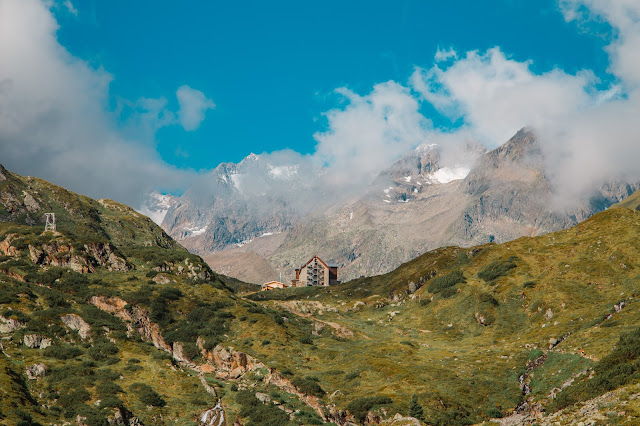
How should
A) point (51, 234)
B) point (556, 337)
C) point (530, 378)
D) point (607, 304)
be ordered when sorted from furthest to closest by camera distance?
point (51, 234)
point (607, 304)
point (556, 337)
point (530, 378)

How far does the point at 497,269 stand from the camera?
12069cm

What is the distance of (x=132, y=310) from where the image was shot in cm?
9662

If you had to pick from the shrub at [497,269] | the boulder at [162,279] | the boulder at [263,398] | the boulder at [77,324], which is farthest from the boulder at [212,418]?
the shrub at [497,269]

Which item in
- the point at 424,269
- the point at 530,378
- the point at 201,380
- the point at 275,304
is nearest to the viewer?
the point at 530,378

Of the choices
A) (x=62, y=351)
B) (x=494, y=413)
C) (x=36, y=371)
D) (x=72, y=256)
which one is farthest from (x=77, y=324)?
(x=494, y=413)

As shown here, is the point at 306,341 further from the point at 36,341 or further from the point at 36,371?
the point at 36,371

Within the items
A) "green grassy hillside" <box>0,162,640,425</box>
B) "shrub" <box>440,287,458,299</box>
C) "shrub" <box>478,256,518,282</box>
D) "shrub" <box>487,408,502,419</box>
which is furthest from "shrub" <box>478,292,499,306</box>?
"shrub" <box>487,408,502,419</box>

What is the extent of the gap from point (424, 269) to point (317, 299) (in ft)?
115

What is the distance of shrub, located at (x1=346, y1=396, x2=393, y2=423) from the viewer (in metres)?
68.6

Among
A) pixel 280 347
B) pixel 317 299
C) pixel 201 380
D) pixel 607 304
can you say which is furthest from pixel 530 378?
pixel 317 299

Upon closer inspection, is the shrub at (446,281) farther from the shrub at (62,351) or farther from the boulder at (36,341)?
the boulder at (36,341)

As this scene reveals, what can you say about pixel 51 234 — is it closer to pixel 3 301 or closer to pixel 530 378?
pixel 3 301

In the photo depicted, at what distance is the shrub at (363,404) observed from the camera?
68.6 metres

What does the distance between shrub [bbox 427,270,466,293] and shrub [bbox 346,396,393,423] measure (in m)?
58.8
